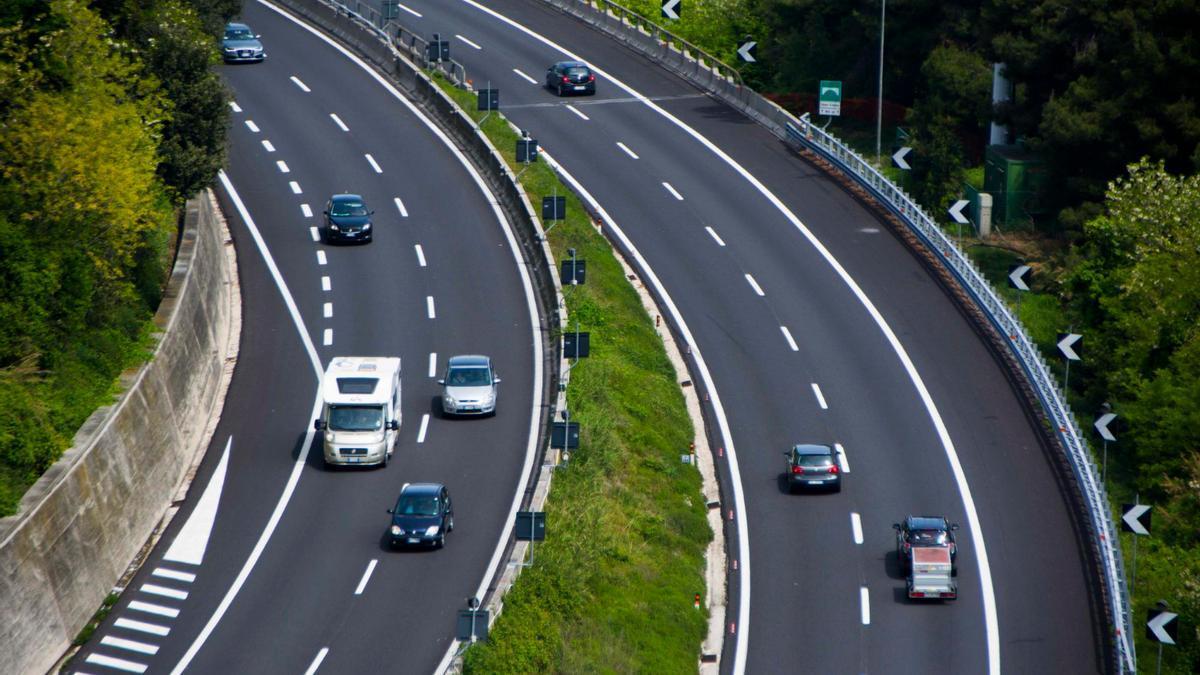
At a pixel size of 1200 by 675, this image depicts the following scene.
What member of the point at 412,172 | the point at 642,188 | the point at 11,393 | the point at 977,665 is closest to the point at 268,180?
the point at 412,172

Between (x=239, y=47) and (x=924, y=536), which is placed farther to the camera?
(x=239, y=47)

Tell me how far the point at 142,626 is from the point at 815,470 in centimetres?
1990

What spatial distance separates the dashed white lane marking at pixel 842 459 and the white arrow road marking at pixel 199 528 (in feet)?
61.8

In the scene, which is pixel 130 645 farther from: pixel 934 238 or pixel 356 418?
pixel 934 238

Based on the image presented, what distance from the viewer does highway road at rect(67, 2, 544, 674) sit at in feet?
124

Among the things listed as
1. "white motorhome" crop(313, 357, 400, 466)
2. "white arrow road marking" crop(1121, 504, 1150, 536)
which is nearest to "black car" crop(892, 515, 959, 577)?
"white arrow road marking" crop(1121, 504, 1150, 536)

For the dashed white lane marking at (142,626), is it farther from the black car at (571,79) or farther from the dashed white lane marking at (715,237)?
the black car at (571,79)

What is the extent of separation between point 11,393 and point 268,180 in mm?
29347

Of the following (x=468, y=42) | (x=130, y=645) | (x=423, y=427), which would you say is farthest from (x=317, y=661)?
(x=468, y=42)

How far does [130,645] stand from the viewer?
122ft

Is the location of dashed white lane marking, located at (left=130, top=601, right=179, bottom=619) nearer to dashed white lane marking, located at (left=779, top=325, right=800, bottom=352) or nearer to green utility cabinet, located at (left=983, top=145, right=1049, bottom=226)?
dashed white lane marking, located at (left=779, top=325, right=800, bottom=352)

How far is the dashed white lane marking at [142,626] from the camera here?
1486 inches

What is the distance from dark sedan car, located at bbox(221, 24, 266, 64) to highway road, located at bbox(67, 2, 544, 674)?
2336 millimetres

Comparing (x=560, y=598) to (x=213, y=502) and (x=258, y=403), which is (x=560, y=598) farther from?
(x=258, y=403)
